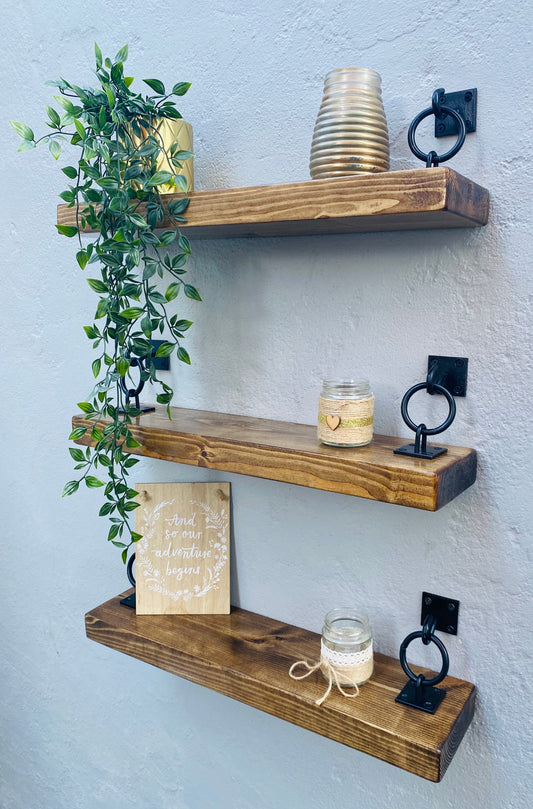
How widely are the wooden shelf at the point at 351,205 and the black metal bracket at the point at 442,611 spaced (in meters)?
0.52

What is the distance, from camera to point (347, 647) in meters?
0.91

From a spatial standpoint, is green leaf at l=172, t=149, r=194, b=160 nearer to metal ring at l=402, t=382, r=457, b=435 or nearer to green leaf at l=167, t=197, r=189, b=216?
green leaf at l=167, t=197, r=189, b=216

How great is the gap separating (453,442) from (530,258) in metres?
0.26

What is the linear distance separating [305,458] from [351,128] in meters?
0.41

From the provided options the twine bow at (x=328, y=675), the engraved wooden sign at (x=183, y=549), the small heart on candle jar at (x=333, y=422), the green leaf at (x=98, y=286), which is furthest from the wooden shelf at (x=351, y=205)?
the twine bow at (x=328, y=675)

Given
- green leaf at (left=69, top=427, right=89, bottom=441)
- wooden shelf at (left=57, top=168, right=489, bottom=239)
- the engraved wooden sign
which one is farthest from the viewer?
the engraved wooden sign

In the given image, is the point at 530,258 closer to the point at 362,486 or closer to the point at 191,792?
the point at 362,486

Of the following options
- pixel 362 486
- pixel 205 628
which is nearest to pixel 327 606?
pixel 205 628

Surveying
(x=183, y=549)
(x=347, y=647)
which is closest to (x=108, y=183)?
(x=183, y=549)

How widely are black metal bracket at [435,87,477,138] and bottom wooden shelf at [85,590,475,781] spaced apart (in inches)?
29.6

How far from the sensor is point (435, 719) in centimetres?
83

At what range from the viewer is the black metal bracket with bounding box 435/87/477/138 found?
2.65 feet

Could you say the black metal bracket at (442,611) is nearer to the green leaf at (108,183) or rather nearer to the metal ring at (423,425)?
the metal ring at (423,425)

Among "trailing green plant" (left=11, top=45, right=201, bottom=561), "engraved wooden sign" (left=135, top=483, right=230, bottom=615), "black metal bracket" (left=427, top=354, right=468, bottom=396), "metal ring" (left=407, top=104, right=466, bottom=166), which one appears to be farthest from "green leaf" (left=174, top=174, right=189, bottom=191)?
"engraved wooden sign" (left=135, top=483, right=230, bottom=615)
